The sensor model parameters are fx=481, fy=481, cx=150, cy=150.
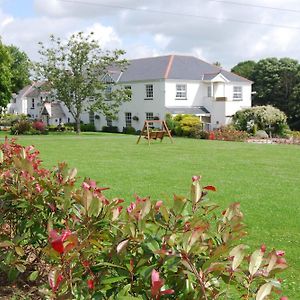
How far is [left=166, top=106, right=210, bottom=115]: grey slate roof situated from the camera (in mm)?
48931

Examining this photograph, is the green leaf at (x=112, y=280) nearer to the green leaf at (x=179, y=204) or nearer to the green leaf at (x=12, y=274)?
the green leaf at (x=179, y=204)

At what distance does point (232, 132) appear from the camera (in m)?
38.6

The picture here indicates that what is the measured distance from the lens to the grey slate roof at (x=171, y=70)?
5000 cm

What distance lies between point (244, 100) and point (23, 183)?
50.4 metres

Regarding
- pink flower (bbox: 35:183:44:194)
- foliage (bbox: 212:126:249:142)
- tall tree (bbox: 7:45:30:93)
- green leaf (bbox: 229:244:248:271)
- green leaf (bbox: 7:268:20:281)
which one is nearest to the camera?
green leaf (bbox: 229:244:248:271)

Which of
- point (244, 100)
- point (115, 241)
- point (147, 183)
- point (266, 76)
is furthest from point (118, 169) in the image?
point (266, 76)

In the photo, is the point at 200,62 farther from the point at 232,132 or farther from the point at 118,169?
the point at 118,169

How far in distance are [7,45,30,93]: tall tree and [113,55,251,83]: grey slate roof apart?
21.8 m

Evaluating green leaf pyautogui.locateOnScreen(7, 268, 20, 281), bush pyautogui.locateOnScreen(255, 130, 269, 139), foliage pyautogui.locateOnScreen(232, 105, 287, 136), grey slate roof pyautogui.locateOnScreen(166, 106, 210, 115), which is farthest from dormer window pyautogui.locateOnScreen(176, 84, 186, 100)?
green leaf pyautogui.locateOnScreen(7, 268, 20, 281)

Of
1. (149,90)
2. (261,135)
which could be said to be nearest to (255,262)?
(261,135)

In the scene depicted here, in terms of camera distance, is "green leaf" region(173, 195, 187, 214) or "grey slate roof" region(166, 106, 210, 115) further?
"grey slate roof" region(166, 106, 210, 115)

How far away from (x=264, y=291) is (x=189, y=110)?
4801 centimetres

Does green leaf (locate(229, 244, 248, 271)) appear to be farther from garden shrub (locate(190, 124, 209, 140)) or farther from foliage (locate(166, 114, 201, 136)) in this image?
foliage (locate(166, 114, 201, 136))

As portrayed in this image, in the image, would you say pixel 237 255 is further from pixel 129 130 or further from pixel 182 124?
pixel 129 130
